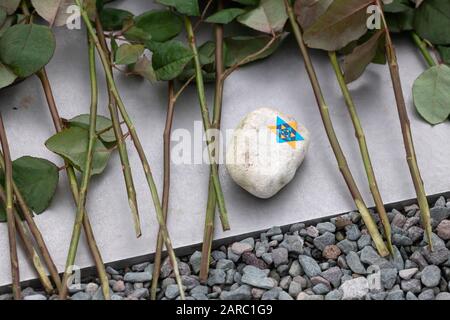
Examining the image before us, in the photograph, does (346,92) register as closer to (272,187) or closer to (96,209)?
(272,187)

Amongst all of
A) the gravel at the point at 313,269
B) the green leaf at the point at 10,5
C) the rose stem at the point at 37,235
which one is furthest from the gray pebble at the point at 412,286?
the green leaf at the point at 10,5

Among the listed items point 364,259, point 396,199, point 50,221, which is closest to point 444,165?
point 396,199

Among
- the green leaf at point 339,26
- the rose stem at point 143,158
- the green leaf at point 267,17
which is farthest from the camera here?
the green leaf at point 267,17

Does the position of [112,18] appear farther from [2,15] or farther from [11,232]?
[11,232]

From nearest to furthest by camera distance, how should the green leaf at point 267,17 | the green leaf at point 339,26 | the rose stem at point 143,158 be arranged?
the rose stem at point 143,158 → the green leaf at point 339,26 → the green leaf at point 267,17

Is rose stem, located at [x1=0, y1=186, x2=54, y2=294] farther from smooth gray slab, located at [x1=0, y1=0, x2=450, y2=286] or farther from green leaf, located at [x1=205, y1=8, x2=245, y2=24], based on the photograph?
green leaf, located at [x1=205, y1=8, x2=245, y2=24]

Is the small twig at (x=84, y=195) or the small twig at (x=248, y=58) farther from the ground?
the small twig at (x=248, y=58)

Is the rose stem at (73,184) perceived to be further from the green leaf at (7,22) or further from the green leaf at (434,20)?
the green leaf at (434,20)

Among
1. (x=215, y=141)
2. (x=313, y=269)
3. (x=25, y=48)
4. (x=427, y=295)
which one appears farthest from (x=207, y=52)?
(x=427, y=295)

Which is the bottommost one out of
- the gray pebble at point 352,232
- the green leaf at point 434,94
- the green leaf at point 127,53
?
the gray pebble at point 352,232
